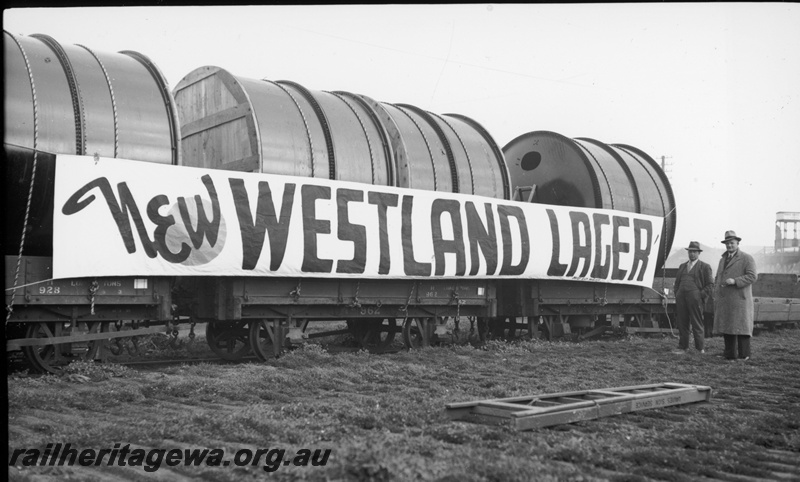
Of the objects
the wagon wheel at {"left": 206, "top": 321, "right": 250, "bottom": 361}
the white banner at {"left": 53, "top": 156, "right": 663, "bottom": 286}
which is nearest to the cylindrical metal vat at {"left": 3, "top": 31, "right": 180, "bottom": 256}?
the white banner at {"left": 53, "top": 156, "right": 663, "bottom": 286}

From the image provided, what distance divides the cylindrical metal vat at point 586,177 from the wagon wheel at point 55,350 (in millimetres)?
9149

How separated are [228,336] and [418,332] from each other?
342 cm

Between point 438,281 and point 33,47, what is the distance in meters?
6.98

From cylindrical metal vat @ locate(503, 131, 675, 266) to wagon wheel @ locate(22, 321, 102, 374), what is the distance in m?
9.15

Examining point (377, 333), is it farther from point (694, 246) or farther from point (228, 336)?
point (694, 246)

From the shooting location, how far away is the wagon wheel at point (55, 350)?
8.99m

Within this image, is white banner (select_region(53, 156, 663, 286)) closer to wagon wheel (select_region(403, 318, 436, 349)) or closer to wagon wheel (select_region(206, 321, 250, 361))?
wagon wheel (select_region(403, 318, 436, 349))

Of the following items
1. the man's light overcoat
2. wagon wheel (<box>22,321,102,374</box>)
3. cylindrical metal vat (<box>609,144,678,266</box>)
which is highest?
cylindrical metal vat (<box>609,144,678,266</box>)

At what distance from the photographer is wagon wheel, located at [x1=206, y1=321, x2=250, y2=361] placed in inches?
455

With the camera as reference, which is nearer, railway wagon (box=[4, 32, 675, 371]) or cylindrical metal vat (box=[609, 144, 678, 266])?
railway wagon (box=[4, 32, 675, 371])

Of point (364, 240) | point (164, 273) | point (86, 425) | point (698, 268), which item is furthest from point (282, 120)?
point (698, 268)

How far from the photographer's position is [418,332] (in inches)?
528

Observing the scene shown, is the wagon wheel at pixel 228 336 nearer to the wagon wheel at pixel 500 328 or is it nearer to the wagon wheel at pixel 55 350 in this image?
the wagon wheel at pixel 55 350

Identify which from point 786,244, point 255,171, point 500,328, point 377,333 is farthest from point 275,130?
point 786,244
